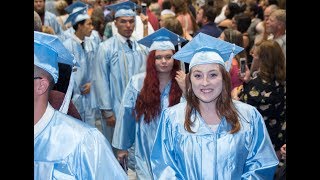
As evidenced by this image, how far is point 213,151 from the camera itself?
3691mm

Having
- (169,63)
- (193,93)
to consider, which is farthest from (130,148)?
(193,93)

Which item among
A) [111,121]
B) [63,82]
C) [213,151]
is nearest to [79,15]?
[111,121]

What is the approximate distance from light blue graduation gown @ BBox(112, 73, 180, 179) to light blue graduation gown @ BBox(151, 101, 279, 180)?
1705 millimetres

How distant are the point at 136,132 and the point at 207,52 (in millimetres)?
1935

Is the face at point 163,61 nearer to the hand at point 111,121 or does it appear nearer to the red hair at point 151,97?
the red hair at point 151,97

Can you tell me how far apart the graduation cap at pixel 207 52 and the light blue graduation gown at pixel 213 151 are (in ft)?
1.06

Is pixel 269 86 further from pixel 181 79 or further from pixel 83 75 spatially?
pixel 83 75

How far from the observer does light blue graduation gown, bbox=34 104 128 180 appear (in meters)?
2.81

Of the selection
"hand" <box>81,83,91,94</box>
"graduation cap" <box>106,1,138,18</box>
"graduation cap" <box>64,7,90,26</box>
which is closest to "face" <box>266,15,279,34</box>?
"graduation cap" <box>106,1,138,18</box>

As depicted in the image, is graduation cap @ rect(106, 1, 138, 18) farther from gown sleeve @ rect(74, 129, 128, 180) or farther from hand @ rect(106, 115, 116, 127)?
gown sleeve @ rect(74, 129, 128, 180)

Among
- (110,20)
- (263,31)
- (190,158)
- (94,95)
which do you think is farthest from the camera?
(110,20)

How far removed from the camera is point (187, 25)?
934 centimetres
